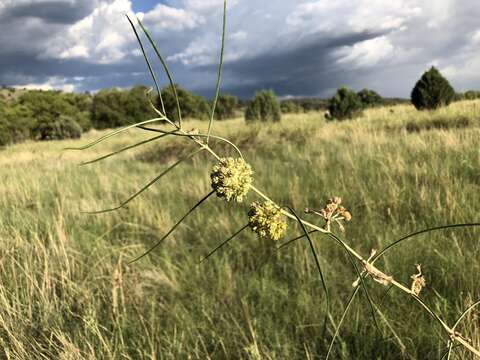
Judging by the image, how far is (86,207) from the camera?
11.7 feet

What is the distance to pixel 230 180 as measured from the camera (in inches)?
15.9

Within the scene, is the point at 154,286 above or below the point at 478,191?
below

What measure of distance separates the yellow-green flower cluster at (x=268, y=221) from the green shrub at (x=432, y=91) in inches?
480

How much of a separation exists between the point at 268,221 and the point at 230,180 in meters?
0.07

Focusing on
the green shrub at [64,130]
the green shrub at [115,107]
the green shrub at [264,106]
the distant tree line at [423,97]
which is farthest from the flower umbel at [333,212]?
the green shrub at [115,107]

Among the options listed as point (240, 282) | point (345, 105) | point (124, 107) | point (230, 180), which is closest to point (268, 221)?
point (230, 180)

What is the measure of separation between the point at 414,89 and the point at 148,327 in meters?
12.4

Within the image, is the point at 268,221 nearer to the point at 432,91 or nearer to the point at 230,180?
Result: the point at 230,180

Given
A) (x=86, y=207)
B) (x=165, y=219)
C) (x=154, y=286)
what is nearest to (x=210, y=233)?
(x=165, y=219)

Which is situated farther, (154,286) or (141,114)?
(141,114)

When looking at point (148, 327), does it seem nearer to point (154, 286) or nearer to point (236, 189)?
point (154, 286)

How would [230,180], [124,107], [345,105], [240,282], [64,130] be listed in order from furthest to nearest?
[124,107], [64,130], [345,105], [240,282], [230,180]

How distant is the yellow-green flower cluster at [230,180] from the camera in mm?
405

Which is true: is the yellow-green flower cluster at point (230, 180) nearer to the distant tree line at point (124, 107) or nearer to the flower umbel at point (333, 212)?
the flower umbel at point (333, 212)
